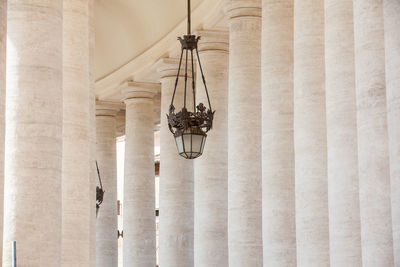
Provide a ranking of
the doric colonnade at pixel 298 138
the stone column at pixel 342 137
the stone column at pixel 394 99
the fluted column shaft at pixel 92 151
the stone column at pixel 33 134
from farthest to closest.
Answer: the fluted column shaft at pixel 92 151
the stone column at pixel 342 137
the doric colonnade at pixel 298 138
the stone column at pixel 394 99
the stone column at pixel 33 134

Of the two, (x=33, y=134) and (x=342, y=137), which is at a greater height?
(x=342, y=137)

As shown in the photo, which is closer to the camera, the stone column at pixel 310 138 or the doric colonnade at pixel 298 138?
the doric colonnade at pixel 298 138

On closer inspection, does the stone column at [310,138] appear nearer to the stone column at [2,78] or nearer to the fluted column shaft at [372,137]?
the fluted column shaft at [372,137]

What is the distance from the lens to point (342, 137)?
42.2 m

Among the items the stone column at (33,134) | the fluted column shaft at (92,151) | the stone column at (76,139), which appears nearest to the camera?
the stone column at (33,134)

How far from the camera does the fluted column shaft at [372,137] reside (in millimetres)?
36125

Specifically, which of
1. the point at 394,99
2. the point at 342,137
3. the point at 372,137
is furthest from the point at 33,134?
the point at 342,137

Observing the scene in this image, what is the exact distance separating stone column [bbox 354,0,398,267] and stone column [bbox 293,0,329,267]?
9.44 m

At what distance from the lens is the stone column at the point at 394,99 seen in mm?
34500

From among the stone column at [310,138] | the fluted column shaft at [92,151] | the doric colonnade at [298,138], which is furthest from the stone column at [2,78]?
the stone column at [310,138]

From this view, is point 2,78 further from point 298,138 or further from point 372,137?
point 298,138

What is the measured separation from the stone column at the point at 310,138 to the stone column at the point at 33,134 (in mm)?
15905

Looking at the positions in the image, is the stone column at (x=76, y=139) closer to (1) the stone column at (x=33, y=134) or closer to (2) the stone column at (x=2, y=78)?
(2) the stone column at (x=2, y=78)

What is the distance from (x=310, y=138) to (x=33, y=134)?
17667mm
